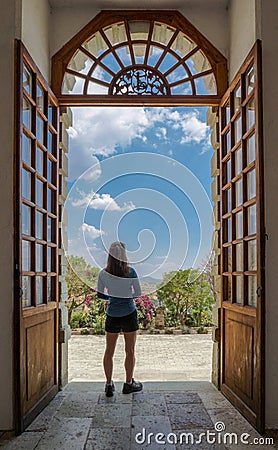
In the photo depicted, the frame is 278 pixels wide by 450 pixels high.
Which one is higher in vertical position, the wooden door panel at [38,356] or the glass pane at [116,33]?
the glass pane at [116,33]

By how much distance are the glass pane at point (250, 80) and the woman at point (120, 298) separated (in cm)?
167

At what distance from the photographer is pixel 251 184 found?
12.7 ft

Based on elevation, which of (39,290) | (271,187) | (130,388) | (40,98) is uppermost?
(40,98)

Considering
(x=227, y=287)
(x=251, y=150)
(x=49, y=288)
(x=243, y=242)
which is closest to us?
(x=251, y=150)

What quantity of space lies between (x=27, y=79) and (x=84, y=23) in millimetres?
1169

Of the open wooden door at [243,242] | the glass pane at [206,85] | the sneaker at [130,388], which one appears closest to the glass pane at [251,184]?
the open wooden door at [243,242]

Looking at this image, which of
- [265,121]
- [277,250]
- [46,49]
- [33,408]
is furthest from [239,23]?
[33,408]

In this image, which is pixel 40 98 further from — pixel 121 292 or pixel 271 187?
pixel 271 187

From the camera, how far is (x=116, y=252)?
461 centimetres

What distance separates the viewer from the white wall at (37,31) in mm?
3801

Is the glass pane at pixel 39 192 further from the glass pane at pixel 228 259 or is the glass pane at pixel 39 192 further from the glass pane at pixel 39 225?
the glass pane at pixel 228 259

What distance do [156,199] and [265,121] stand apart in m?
3.71

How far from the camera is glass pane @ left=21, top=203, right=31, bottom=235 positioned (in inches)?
148

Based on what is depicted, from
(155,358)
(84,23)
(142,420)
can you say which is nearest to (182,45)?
(84,23)
